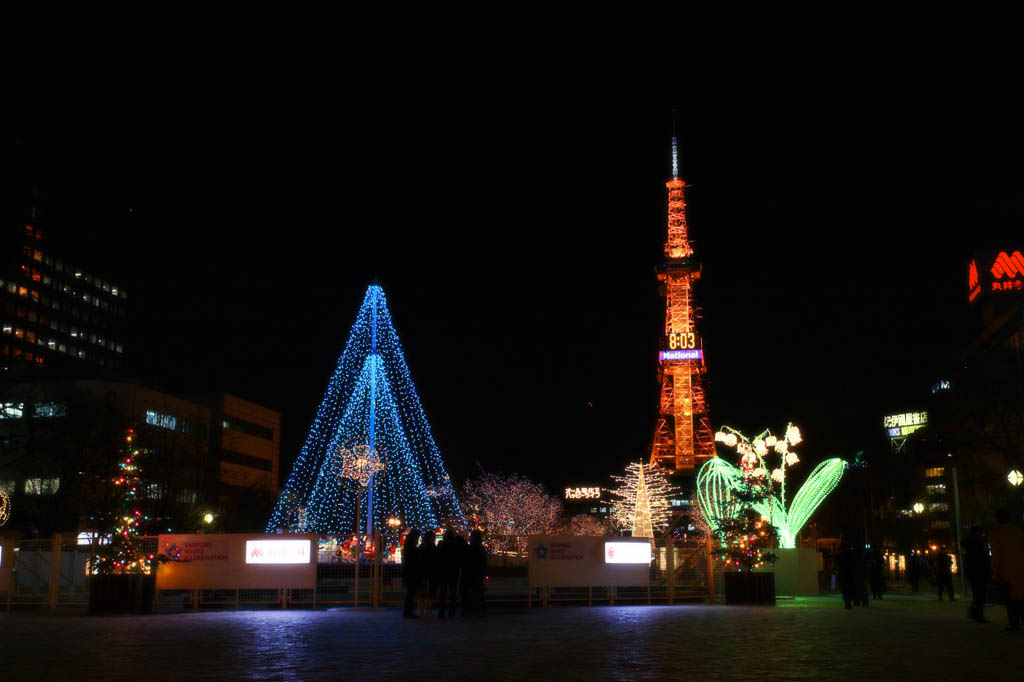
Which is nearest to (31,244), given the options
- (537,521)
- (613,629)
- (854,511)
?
(537,521)

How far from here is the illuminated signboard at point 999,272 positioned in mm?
93312

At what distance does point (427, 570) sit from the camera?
20266 millimetres

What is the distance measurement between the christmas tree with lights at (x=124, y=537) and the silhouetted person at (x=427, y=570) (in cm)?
668

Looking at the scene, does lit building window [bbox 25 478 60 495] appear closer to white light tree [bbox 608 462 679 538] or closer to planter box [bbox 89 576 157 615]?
white light tree [bbox 608 462 679 538]

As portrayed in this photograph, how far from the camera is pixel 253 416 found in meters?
108

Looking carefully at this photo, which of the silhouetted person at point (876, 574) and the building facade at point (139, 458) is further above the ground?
the building facade at point (139, 458)

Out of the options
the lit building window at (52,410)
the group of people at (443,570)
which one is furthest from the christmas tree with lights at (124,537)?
the lit building window at (52,410)

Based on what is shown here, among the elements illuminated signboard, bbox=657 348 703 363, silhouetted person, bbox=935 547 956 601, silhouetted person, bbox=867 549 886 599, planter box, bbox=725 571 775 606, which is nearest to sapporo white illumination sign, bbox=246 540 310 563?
planter box, bbox=725 571 775 606

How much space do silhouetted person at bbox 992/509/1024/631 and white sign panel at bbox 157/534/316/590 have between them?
14302mm

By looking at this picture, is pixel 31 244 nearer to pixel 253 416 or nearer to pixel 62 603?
pixel 253 416

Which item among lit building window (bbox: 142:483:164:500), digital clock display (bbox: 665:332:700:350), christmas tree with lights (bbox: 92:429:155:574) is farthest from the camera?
digital clock display (bbox: 665:332:700:350)

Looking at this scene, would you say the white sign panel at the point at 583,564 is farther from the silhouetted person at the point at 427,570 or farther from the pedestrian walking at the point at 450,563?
the silhouetted person at the point at 427,570

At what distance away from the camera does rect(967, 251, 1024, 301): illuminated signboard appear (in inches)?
3674

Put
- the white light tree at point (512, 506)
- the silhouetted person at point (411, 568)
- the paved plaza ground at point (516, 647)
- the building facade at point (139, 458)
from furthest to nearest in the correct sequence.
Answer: the white light tree at point (512, 506), the building facade at point (139, 458), the silhouetted person at point (411, 568), the paved plaza ground at point (516, 647)
